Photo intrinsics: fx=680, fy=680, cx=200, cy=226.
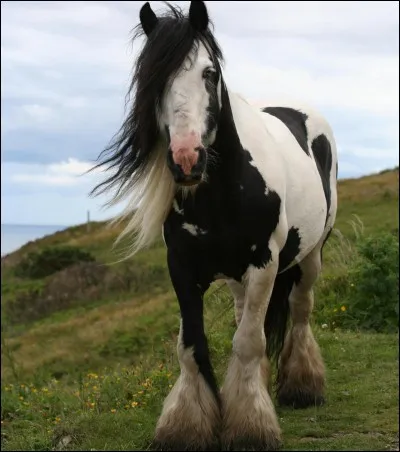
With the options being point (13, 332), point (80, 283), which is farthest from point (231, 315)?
point (80, 283)

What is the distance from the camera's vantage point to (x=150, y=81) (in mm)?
3535

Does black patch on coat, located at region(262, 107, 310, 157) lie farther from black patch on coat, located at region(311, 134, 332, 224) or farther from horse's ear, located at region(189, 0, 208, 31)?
horse's ear, located at region(189, 0, 208, 31)

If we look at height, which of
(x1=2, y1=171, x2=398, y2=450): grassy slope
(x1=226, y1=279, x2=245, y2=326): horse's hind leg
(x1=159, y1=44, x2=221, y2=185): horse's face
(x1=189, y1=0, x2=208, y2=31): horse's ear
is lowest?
(x1=2, y1=171, x2=398, y2=450): grassy slope

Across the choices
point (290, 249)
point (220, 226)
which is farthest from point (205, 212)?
point (290, 249)

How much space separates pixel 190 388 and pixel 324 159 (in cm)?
242

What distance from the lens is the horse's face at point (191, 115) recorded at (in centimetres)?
326

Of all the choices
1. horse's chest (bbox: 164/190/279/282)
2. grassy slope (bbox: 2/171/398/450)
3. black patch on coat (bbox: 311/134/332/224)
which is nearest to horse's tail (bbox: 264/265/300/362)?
grassy slope (bbox: 2/171/398/450)

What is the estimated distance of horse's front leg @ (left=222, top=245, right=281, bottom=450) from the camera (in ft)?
13.0

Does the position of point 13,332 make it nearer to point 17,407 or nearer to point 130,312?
point 130,312

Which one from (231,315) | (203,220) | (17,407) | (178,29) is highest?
(178,29)

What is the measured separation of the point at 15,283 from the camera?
1006 inches

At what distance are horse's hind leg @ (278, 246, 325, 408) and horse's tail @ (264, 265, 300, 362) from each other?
0.17 ft

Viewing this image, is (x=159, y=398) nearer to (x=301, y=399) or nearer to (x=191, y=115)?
(x=301, y=399)

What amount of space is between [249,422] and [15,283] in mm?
22813
